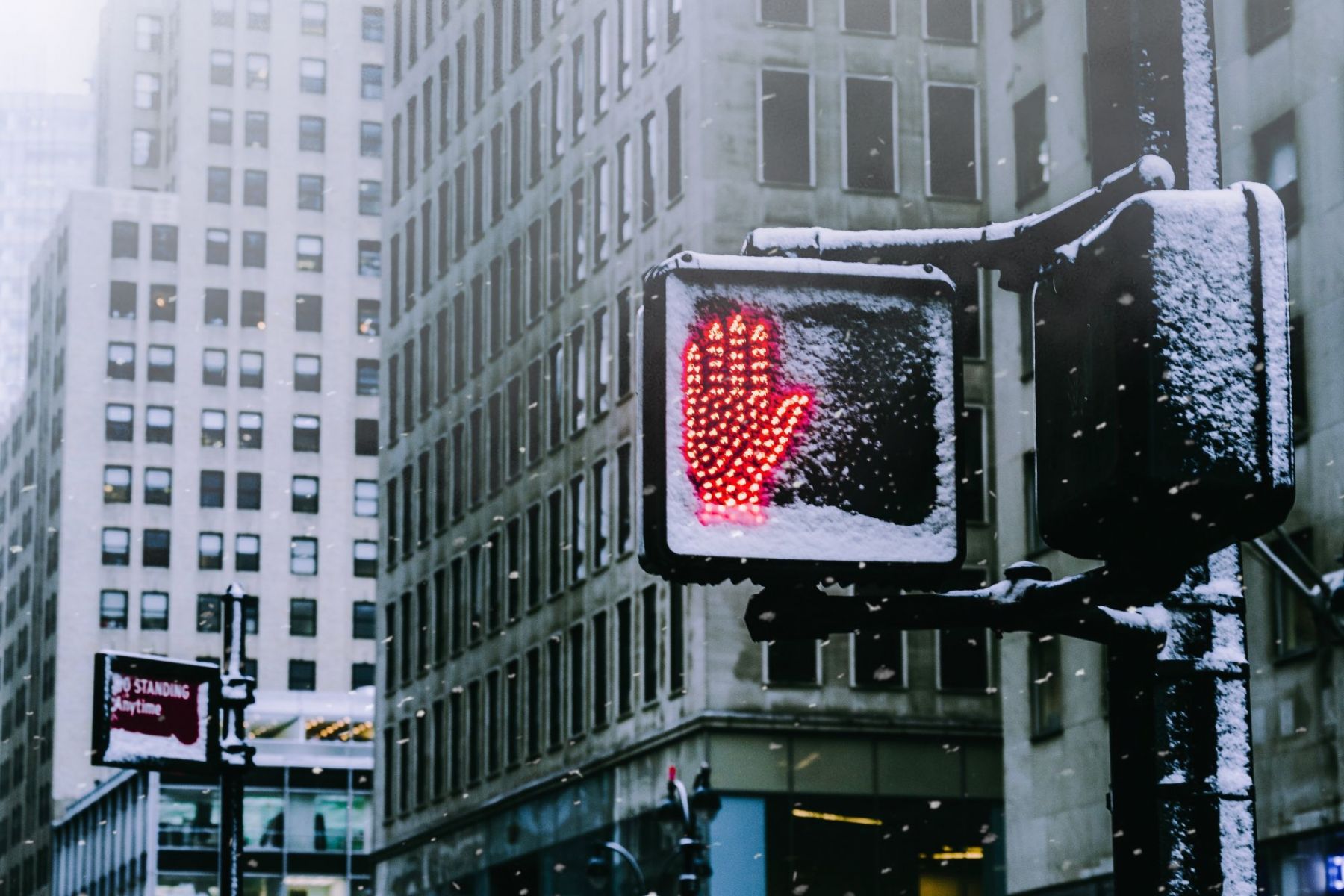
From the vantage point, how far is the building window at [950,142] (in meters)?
51.6

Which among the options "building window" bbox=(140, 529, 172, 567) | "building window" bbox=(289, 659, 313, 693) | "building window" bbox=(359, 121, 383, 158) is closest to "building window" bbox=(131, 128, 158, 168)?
"building window" bbox=(359, 121, 383, 158)

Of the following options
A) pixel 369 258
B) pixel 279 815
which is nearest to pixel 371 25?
pixel 369 258

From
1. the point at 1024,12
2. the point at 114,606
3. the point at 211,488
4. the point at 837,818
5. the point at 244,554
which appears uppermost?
the point at 211,488

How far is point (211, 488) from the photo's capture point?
123m

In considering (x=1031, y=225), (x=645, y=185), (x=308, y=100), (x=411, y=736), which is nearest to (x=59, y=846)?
(x=308, y=100)

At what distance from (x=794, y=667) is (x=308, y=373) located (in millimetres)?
76476

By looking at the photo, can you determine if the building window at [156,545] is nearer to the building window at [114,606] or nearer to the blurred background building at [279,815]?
the building window at [114,606]

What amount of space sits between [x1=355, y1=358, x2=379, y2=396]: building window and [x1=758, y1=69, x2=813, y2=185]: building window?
74.3 m

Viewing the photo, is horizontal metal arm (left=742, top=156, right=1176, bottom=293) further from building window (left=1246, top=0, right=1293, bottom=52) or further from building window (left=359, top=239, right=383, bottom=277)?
building window (left=359, top=239, right=383, bottom=277)

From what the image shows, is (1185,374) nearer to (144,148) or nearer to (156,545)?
(156,545)

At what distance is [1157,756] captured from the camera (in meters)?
3.62

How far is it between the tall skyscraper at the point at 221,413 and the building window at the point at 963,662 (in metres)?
74.3

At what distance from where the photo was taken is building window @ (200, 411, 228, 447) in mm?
122938

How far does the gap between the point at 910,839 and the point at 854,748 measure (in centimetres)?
202
